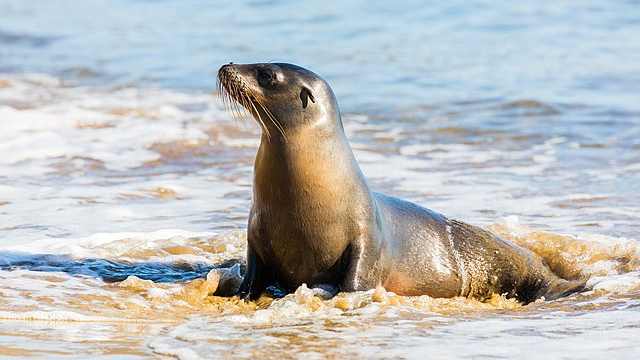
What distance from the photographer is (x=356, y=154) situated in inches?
440

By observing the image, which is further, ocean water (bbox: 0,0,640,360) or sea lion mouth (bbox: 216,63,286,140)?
sea lion mouth (bbox: 216,63,286,140)

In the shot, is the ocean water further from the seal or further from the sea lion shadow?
the seal

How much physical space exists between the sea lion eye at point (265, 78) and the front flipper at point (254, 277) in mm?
870

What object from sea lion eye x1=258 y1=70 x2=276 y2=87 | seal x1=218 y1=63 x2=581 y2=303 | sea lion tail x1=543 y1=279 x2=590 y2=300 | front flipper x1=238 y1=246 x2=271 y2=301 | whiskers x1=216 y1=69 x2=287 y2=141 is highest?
sea lion eye x1=258 y1=70 x2=276 y2=87

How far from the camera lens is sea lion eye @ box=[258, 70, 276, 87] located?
5.72 meters

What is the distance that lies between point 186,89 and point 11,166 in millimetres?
6081

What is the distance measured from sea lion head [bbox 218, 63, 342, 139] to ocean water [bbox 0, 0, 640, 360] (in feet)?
2.97

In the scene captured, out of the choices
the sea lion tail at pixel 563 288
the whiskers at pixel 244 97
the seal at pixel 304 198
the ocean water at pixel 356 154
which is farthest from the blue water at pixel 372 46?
the whiskers at pixel 244 97

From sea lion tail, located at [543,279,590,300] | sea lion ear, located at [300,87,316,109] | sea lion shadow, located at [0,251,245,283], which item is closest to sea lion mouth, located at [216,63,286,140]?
sea lion ear, located at [300,87,316,109]

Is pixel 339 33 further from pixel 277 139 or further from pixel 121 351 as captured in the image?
pixel 121 351

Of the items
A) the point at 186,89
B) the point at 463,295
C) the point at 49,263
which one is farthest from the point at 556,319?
the point at 186,89

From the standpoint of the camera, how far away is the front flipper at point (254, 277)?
19.1 feet

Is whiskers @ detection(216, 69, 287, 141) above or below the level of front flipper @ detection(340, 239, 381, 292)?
above

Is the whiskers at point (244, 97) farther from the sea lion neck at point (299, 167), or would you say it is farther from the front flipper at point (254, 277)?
the front flipper at point (254, 277)
